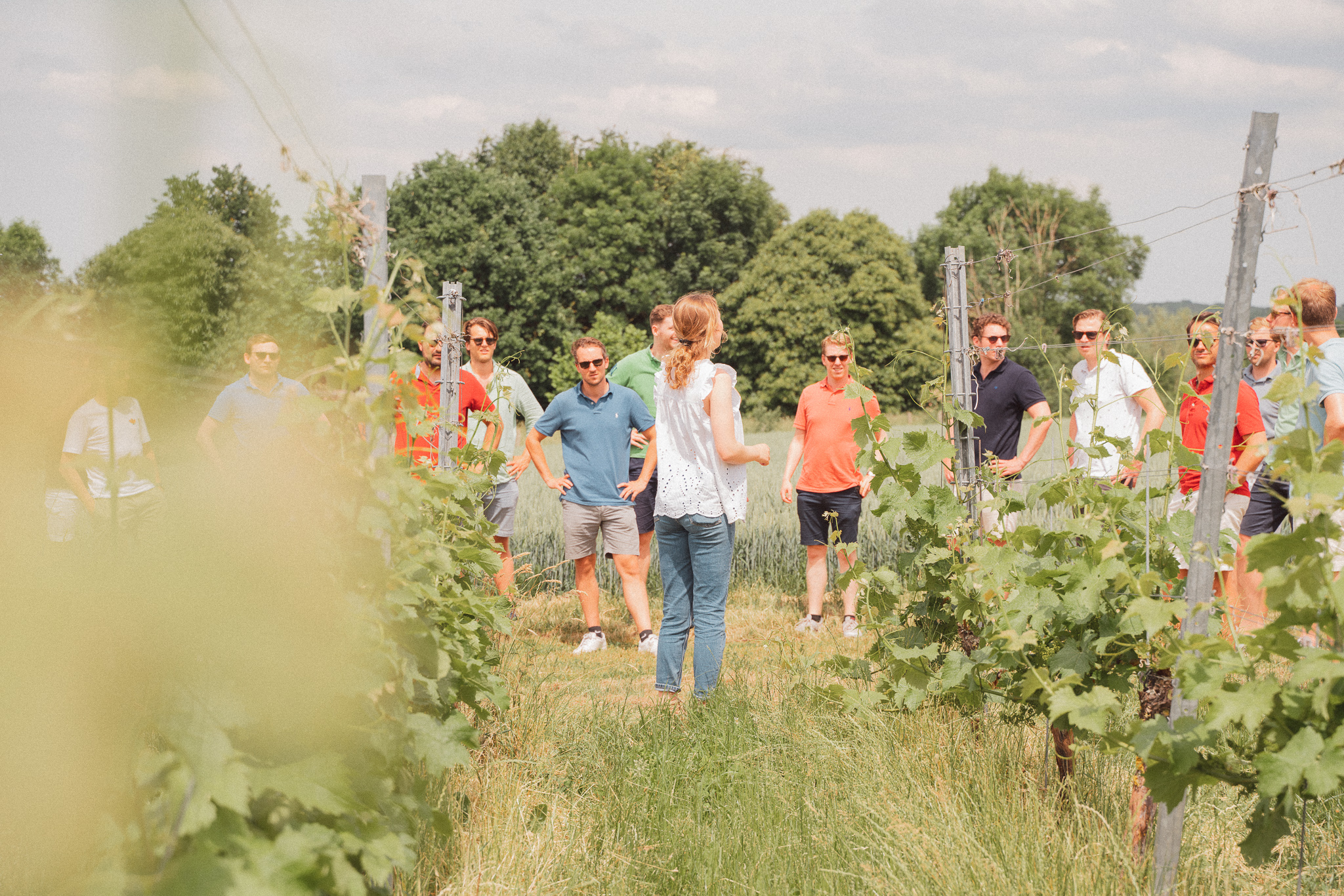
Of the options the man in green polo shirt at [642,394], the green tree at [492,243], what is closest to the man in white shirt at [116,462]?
the man in green polo shirt at [642,394]

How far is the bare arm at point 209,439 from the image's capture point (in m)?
0.88

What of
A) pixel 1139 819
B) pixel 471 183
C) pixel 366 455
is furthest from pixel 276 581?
pixel 471 183

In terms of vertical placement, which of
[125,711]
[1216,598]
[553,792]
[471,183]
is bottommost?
[553,792]

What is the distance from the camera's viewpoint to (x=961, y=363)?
414 cm

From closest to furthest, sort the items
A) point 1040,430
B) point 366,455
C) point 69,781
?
1. point 69,781
2. point 366,455
3. point 1040,430

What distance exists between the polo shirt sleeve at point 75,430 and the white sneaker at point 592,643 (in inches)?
216

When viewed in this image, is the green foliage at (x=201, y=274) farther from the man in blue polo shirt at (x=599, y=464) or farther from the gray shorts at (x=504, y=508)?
the gray shorts at (x=504, y=508)

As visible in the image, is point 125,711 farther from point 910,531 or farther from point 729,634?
point 729,634

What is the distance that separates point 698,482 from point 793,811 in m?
1.56

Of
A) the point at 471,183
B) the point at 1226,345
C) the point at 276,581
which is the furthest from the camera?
the point at 471,183

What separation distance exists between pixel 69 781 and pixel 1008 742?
9.31 feet

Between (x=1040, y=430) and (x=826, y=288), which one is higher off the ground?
(x=826, y=288)

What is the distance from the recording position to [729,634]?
684cm

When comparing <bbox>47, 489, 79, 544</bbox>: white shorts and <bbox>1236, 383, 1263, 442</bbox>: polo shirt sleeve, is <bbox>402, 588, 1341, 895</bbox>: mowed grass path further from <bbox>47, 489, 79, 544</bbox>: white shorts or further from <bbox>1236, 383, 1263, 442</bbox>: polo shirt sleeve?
<bbox>1236, 383, 1263, 442</bbox>: polo shirt sleeve
